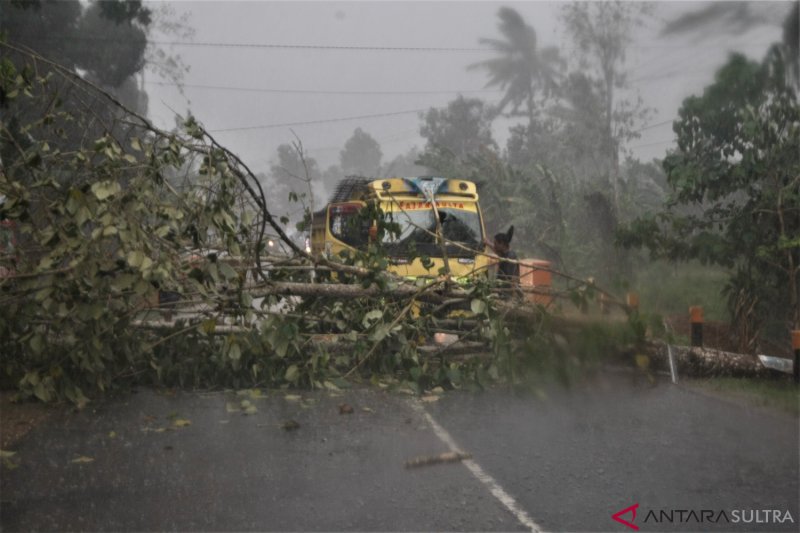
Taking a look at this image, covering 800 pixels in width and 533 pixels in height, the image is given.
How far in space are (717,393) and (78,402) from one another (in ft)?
19.5

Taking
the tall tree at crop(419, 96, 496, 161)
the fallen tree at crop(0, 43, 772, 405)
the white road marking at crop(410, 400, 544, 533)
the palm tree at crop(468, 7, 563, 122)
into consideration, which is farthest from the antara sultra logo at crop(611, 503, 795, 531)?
the tall tree at crop(419, 96, 496, 161)

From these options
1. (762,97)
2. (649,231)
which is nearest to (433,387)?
(649,231)

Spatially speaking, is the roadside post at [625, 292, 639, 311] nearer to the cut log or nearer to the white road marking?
the cut log

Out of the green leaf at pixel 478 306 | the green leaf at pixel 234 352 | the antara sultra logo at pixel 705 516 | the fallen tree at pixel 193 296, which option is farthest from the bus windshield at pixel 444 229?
the antara sultra logo at pixel 705 516

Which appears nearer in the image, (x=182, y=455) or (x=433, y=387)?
(x=182, y=455)

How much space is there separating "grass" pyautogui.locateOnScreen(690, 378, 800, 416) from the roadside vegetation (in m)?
0.91

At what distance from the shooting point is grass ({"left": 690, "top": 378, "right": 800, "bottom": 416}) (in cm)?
796

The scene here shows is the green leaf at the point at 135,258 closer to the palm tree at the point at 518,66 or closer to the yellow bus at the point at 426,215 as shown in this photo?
the yellow bus at the point at 426,215

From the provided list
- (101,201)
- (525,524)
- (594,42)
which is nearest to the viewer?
(525,524)

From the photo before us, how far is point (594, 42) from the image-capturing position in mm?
23594

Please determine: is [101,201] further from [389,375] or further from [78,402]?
[389,375]

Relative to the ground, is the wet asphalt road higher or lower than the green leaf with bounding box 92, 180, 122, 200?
lower

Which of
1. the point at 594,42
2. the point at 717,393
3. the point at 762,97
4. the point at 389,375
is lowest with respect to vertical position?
the point at 717,393

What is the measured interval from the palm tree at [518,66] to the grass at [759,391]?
2610cm
